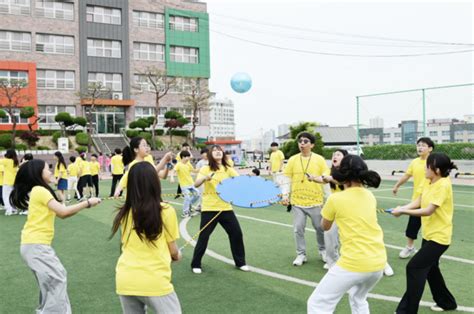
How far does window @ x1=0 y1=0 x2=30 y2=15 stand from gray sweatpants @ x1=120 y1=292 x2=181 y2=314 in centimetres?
4291

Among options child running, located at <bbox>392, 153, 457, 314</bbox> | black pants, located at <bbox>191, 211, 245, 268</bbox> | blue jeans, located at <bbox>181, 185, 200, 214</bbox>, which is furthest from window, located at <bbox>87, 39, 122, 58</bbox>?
child running, located at <bbox>392, 153, 457, 314</bbox>

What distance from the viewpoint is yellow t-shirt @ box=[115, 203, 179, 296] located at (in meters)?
3.06

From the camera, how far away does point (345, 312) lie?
4.80 meters

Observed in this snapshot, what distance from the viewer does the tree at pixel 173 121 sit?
1668 inches

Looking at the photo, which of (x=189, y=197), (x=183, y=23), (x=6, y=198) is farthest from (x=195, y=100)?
(x=189, y=197)

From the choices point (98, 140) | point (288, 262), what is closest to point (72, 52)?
point (98, 140)

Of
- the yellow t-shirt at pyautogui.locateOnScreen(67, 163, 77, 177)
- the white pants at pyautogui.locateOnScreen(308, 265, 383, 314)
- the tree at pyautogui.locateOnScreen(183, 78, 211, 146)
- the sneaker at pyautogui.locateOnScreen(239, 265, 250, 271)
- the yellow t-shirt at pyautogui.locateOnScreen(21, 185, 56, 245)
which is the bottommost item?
the sneaker at pyautogui.locateOnScreen(239, 265, 250, 271)

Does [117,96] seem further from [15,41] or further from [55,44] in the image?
[15,41]

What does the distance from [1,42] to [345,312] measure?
138 ft

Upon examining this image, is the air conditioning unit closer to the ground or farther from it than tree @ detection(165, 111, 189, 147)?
farther from it

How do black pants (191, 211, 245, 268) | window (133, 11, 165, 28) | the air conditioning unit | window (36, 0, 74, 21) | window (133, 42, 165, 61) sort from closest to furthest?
black pants (191, 211, 245, 268) → window (36, 0, 74, 21) → the air conditioning unit → window (133, 42, 165, 61) → window (133, 11, 165, 28)

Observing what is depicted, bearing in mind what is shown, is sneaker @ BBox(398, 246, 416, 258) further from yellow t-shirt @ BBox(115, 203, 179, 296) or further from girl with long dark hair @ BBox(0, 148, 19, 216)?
girl with long dark hair @ BBox(0, 148, 19, 216)

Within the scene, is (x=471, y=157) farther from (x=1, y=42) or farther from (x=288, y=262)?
(x=1, y=42)

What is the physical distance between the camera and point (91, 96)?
40.1 m
